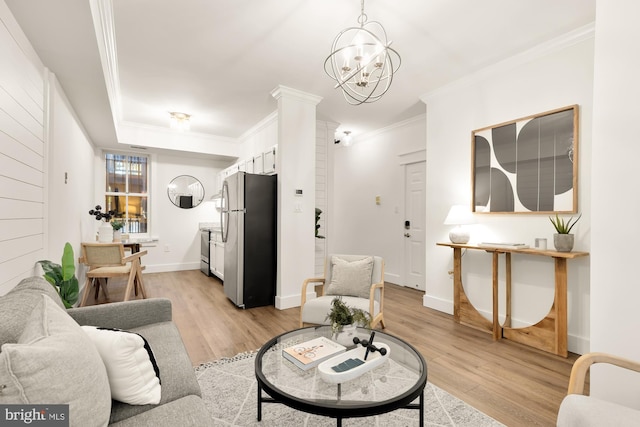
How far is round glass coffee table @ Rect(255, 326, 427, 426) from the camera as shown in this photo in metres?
1.25

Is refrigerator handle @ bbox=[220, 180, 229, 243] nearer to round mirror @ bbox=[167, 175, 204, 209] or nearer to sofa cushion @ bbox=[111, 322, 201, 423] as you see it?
sofa cushion @ bbox=[111, 322, 201, 423]

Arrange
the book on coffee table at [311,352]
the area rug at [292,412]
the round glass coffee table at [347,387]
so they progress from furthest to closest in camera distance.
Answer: the area rug at [292,412], the book on coffee table at [311,352], the round glass coffee table at [347,387]

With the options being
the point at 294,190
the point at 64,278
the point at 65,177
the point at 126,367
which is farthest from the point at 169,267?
the point at 126,367

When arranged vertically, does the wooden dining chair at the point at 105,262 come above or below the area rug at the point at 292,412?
above

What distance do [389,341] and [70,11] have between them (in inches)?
114

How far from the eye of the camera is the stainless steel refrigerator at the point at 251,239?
3.78 metres

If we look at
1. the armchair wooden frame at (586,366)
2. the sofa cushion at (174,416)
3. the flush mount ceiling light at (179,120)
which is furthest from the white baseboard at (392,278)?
the sofa cushion at (174,416)

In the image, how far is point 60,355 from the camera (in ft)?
2.88

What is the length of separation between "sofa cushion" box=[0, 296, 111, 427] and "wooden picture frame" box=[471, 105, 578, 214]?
11.4ft

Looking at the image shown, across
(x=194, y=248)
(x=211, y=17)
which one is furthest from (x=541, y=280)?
(x=194, y=248)

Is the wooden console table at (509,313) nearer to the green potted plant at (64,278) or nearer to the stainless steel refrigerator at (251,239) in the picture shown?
the stainless steel refrigerator at (251,239)

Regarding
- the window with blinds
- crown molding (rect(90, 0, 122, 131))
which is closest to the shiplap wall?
crown molding (rect(90, 0, 122, 131))

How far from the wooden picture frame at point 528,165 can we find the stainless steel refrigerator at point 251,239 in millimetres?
2527
